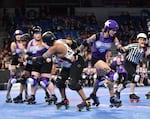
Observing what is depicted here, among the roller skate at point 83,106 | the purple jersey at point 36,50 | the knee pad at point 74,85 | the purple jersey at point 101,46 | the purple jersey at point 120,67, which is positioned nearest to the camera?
the knee pad at point 74,85

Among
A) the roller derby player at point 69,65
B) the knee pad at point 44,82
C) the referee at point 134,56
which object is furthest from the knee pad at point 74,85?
the referee at point 134,56

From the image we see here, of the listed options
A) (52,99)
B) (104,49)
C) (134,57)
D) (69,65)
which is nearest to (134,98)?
(134,57)

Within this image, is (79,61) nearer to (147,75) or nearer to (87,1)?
(147,75)

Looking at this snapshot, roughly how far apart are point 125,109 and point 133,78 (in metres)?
1.06

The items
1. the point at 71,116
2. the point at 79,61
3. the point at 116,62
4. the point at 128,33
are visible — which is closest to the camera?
the point at 71,116

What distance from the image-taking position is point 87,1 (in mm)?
20562

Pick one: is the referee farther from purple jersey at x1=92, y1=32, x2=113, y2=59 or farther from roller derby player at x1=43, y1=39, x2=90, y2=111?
roller derby player at x1=43, y1=39, x2=90, y2=111

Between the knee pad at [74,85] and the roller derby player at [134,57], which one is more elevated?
the roller derby player at [134,57]

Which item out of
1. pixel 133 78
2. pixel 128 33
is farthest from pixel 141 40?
pixel 128 33

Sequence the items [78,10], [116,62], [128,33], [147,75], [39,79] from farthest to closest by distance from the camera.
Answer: [78,10] → [128,33] → [147,75] → [116,62] → [39,79]

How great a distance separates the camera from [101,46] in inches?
268

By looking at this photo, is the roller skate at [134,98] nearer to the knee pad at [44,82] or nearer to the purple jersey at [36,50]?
the knee pad at [44,82]

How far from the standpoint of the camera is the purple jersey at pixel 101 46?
677 cm

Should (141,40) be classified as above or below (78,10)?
below
